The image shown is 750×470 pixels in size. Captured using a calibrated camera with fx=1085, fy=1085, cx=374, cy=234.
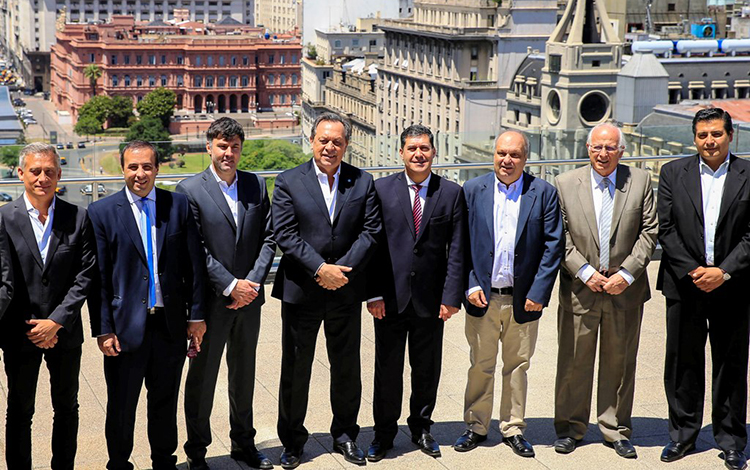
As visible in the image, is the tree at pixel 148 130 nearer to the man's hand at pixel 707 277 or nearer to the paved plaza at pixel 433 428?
the paved plaza at pixel 433 428

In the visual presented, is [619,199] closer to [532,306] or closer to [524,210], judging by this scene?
[524,210]

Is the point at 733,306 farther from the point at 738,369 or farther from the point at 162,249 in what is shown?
the point at 162,249

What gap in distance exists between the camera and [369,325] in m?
8.73

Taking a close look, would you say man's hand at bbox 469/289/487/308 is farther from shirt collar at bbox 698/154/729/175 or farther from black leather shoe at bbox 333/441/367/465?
shirt collar at bbox 698/154/729/175

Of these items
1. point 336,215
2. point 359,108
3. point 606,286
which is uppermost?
point 336,215

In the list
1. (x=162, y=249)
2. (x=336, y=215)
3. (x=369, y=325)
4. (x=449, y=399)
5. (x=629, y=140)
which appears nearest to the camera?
(x=162, y=249)

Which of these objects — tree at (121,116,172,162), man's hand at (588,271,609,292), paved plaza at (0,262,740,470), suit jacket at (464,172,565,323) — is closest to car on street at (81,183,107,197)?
paved plaza at (0,262,740,470)

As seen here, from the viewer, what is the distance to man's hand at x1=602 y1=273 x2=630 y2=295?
5961 millimetres

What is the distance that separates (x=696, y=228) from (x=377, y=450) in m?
2.15

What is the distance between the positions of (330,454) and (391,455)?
341 millimetres

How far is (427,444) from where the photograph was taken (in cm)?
607

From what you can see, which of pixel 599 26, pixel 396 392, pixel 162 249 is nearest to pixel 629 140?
pixel 396 392

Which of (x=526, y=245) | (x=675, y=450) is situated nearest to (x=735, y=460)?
(x=675, y=450)

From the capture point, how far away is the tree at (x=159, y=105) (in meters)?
126
